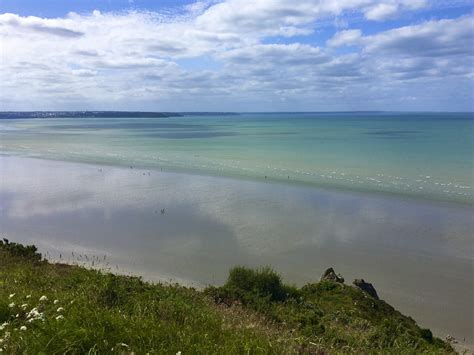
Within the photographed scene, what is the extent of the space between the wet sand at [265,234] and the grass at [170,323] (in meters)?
4.85

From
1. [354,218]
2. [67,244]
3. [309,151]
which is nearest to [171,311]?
[67,244]

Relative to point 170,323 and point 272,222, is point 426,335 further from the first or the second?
point 272,222

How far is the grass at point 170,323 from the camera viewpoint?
205 inches

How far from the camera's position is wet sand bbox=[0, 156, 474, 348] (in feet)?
59.5

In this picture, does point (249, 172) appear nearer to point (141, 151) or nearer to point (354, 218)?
point (354, 218)

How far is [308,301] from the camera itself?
46.5ft

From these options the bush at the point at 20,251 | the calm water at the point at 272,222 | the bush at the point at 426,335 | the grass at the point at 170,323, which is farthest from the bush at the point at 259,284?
the bush at the point at 20,251

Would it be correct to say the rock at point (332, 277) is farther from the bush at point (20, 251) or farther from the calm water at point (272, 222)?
the bush at point (20, 251)

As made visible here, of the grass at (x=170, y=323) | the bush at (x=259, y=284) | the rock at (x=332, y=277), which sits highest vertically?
the grass at (x=170, y=323)

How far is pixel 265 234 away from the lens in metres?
23.3

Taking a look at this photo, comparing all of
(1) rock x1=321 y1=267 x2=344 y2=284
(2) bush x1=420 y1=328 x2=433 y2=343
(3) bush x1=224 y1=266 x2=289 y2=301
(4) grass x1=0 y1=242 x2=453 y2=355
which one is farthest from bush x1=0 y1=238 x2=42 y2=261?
(2) bush x1=420 y1=328 x2=433 y2=343

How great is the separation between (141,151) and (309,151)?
24.5 meters

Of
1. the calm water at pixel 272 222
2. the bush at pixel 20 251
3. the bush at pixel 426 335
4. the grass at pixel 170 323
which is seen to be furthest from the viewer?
the calm water at pixel 272 222

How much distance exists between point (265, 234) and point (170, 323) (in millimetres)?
16925
